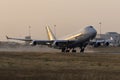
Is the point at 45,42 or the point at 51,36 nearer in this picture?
the point at 45,42

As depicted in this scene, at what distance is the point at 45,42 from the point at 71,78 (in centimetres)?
6805

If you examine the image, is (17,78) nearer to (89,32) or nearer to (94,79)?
(94,79)

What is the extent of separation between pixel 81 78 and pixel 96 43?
70249mm

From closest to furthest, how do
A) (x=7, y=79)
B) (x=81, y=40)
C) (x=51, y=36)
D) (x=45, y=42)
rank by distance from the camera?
(x=7, y=79) < (x=81, y=40) < (x=45, y=42) < (x=51, y=36)

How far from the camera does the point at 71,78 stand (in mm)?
25938

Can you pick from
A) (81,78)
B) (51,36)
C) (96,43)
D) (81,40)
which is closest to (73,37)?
(81,40)

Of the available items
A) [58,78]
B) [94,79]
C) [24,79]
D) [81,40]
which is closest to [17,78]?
[24,79]

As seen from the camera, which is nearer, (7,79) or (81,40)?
(7,79)

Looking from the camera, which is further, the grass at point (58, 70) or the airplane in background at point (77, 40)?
the airplane in background at point (77, 40)

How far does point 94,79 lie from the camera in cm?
2544

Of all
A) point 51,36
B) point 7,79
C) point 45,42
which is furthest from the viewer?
point 51,36

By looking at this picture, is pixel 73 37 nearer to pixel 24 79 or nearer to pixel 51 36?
pixel 51 36

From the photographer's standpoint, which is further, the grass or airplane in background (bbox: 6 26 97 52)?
airplane in background (bbox: 6 26 97 52)

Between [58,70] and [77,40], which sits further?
[77,40]
